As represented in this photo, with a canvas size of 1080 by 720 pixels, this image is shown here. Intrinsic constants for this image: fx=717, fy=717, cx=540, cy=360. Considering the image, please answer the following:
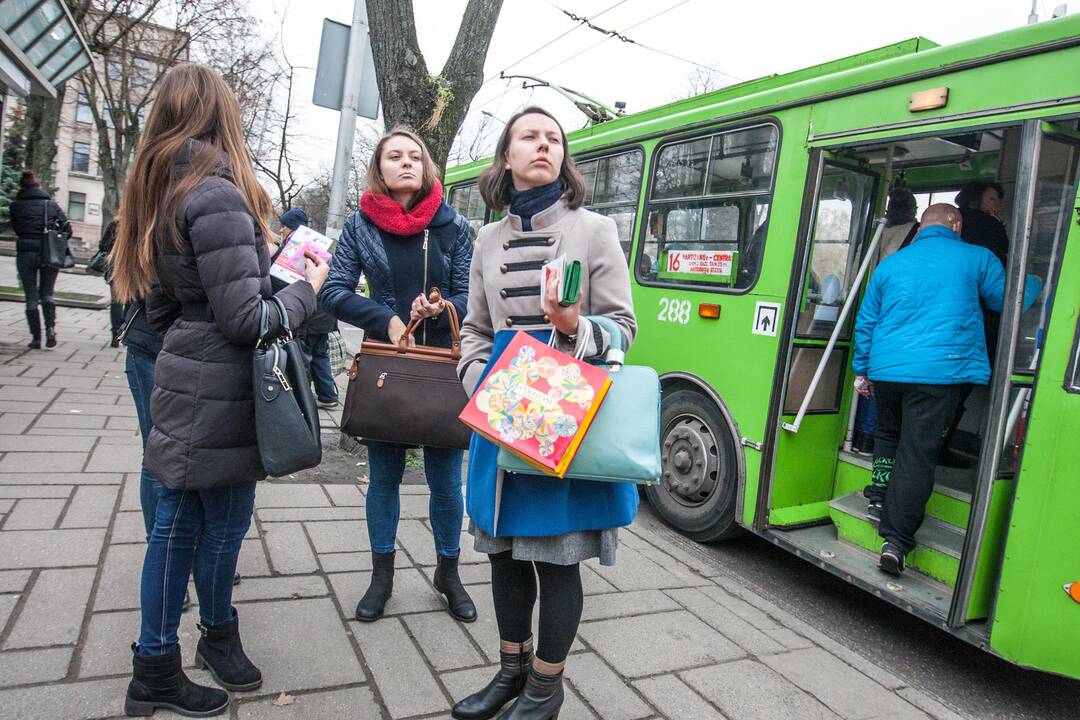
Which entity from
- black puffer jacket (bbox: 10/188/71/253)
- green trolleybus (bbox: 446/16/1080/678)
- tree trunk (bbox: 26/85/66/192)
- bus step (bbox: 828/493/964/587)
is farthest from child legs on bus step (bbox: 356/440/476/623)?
tree trunk (bbox: 26/85/66/192)

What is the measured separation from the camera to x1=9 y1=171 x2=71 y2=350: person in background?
295 inches

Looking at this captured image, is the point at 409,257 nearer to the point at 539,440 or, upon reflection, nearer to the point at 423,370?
the point at 423,370

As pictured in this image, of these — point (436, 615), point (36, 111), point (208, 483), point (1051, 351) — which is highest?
point (36, 111)

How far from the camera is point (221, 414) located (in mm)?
2047

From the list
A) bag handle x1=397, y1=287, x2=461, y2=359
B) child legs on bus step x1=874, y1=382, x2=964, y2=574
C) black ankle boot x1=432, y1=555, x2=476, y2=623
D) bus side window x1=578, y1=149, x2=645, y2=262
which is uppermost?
bus side window x1=578, y1=149, x2=645, y2=262

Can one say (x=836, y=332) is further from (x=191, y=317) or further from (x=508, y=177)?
(x=191, y=317)

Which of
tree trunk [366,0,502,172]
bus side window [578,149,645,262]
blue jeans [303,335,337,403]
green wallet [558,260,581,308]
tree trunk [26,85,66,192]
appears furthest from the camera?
tree trunk [26,85,66,192]

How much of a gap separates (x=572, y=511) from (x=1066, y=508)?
6.34ft

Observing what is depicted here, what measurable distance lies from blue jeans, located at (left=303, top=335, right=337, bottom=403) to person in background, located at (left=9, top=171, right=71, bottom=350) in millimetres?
3361

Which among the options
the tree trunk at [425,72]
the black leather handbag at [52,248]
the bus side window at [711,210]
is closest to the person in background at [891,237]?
the bus side window at [711,210]

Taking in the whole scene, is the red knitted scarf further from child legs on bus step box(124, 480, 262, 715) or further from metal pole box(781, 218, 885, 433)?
metal pole box(781, 218, 885, 433)

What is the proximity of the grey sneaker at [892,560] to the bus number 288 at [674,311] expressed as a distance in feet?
5.83

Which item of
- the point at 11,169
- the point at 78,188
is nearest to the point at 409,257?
the point at 11,169

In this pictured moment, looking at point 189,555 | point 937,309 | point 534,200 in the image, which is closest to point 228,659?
point 189,555
